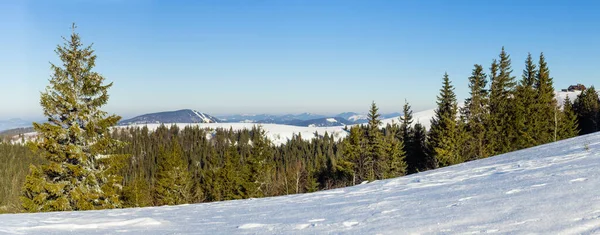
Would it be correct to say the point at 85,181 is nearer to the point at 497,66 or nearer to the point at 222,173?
the point at 222,173

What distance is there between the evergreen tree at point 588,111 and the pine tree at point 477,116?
90.4 ft

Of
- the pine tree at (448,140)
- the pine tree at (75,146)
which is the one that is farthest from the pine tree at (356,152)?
the pine tree at (75,146)

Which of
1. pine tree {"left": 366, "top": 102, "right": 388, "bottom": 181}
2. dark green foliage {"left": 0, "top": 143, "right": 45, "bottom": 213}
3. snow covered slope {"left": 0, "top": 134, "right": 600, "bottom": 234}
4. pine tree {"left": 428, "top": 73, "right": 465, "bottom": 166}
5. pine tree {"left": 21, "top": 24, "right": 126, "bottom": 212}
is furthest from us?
dark green foliage {"left": 0, "top": 143, "right": 45, "bottom": 213}

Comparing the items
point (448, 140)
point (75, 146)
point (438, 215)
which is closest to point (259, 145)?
point (448, 140)

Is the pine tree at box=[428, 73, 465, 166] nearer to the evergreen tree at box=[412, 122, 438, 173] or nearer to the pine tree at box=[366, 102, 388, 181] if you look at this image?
the pine tree at box=[366, 102, 388, 181]

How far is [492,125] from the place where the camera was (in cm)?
4047

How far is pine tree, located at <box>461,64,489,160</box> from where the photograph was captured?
3893cm

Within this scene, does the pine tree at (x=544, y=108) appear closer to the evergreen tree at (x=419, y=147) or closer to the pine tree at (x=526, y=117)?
the pine tree at (x=526, y=117)

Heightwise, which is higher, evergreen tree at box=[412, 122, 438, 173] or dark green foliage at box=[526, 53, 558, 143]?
dark green foliage at box=[526, 53, 558, 143]

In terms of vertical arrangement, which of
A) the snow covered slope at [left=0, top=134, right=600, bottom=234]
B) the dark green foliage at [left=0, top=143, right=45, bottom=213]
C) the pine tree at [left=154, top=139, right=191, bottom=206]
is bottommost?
the dark green foliage at [left=0, top=143, right=45, bottom=213]

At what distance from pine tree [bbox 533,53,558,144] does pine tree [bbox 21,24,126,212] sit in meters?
40.0

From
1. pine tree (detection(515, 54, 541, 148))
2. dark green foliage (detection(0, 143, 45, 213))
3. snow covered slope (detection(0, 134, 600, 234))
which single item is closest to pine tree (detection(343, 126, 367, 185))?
pine tree (detection(515, 54, 541, 148))

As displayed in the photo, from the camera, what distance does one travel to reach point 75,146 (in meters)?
18.1

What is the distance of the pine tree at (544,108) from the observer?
40.6 m
